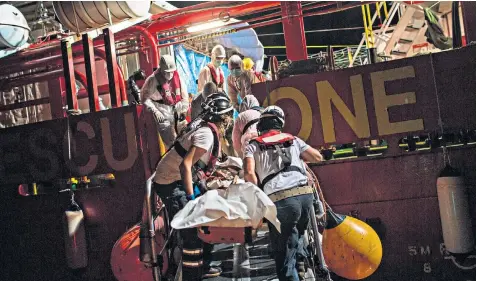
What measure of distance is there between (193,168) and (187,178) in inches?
22.9

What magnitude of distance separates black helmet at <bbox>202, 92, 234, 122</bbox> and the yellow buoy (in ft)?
5.75

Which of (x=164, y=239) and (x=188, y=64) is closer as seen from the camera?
(x=164, y=239)

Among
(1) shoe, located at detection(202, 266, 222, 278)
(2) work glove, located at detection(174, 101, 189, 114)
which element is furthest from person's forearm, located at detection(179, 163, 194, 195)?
(2) work glove, located at detection(174, 101, 189, 114)

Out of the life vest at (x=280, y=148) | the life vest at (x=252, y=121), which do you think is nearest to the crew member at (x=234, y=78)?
the life vest at (x=252, y=121)

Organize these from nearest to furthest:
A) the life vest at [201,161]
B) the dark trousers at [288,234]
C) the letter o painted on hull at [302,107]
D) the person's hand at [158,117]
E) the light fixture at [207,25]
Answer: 1. the dark trousers at [288,234]
2. the life vest at [201,161]
3. the letter o painted on hull at [302,107]
4. the person's hand at [158,117]
5. the light fixture at [207,25]

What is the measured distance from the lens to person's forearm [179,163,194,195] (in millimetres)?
6648

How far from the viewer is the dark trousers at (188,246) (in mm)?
6973

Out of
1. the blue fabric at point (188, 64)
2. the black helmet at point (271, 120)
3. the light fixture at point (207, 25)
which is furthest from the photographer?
the blue fabric at point (188, 64)

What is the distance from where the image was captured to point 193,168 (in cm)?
723

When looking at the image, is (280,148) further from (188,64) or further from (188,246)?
(188,64)

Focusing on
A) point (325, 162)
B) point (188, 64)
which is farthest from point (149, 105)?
point (188, 64)

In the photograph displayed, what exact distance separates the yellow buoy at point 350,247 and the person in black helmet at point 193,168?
1418 millimetres

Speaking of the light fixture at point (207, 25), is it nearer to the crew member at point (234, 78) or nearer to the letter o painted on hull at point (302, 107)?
the crew member at point (234, 78)

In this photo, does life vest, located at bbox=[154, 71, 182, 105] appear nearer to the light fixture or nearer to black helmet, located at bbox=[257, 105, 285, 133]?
black helmet, located at bbox=[257, 105, 285, 133]
